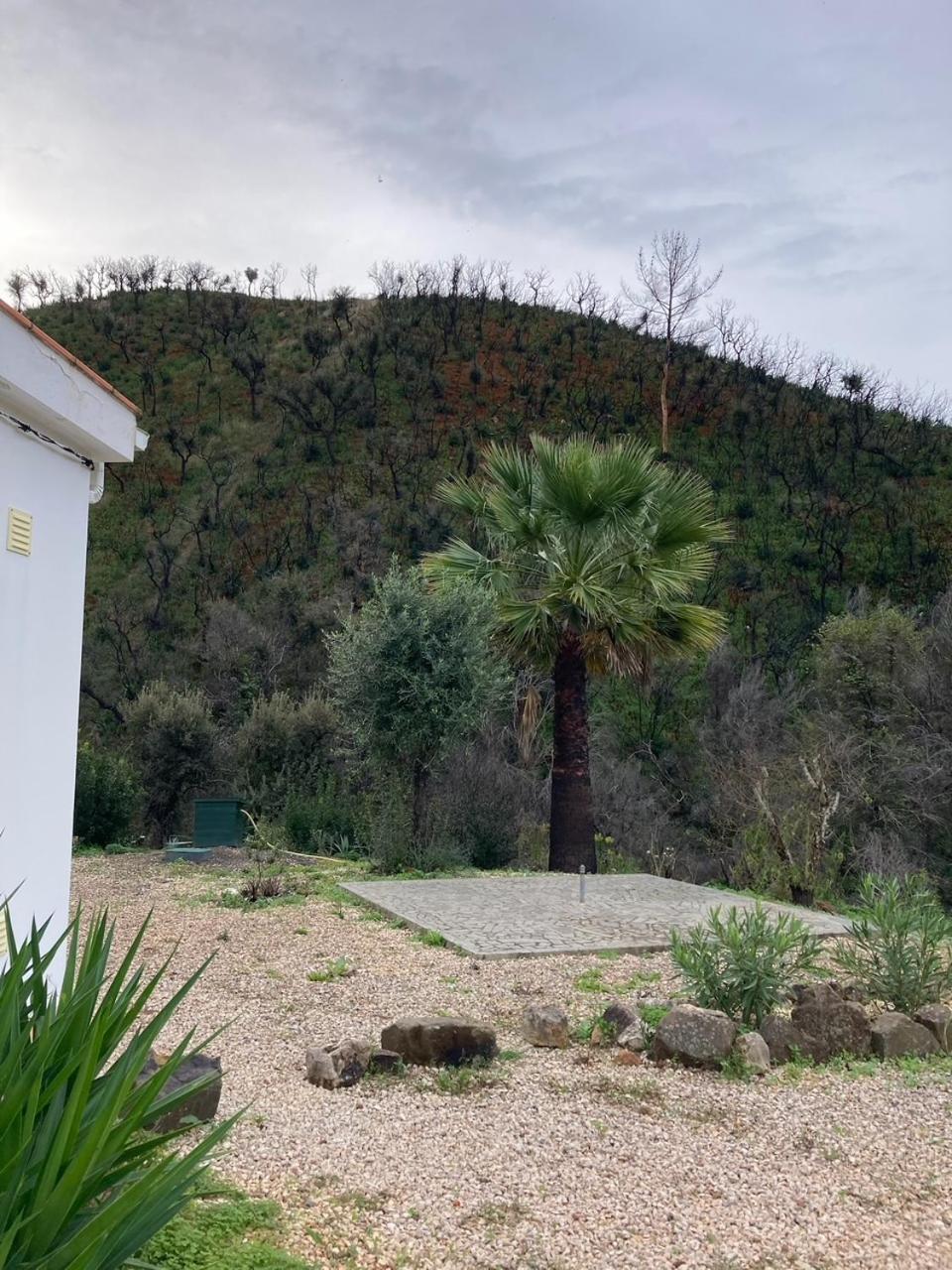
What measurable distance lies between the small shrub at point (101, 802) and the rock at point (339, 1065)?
985 centimetres

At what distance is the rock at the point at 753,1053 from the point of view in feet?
15.7

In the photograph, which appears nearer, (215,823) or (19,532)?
(19,532)

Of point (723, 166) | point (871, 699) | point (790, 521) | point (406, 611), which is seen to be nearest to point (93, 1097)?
point (406, 611)

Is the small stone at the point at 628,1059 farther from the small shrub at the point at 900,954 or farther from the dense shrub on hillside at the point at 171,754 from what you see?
the dense shrub on hillside at the point at 171,754

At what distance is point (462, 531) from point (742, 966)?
2343cm

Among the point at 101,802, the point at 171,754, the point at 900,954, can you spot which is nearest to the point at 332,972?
the point at 900,954

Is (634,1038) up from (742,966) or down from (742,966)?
down

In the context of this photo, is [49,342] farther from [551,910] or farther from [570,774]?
[570,774]

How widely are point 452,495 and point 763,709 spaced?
8687mm

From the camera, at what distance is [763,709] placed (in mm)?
19484

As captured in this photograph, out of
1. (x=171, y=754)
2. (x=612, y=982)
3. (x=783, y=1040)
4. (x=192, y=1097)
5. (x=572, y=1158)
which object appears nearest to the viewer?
(x=192, y=1097)

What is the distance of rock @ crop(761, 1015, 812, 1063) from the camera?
5008 millimetres

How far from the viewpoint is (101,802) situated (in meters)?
13.6

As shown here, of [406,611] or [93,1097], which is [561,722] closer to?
[406,611]
